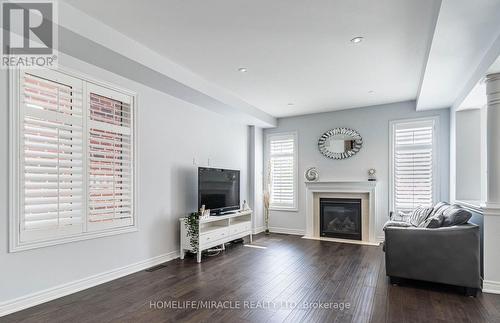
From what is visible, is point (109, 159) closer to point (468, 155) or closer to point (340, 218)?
point (340, 218)

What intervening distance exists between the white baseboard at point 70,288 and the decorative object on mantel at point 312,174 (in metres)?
3.67

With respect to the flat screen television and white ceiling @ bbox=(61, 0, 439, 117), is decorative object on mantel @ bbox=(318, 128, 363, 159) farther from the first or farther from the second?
the flat screen television

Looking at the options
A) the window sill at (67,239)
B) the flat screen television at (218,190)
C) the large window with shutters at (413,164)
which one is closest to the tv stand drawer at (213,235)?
the flat screen television at (218,190)

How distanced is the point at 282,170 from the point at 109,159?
13.9 feet

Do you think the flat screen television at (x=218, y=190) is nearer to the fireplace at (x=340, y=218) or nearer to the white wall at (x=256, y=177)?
the white wall at (x=256, y=177)

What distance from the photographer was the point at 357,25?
2.93 meters

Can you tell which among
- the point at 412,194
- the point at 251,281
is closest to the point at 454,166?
the point at 412,194

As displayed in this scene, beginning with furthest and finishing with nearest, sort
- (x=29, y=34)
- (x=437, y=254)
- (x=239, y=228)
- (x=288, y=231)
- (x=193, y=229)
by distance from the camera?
(x=288, y=231) → (x=239, y=228) → (x=193, y=229) → (x=437, y=254) → (x=29, y=34)

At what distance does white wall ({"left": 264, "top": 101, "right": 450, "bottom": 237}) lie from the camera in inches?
218

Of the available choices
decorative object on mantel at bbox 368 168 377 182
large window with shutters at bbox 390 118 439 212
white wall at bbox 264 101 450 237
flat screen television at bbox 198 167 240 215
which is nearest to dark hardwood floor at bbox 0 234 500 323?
flat screen television at bbox 198 167 240 215

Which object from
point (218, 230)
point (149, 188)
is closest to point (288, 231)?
point (218, 230)

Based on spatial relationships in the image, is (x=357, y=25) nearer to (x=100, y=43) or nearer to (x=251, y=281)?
(x=100, y=43)

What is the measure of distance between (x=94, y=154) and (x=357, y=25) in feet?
10.9

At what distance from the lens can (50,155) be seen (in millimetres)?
3082
